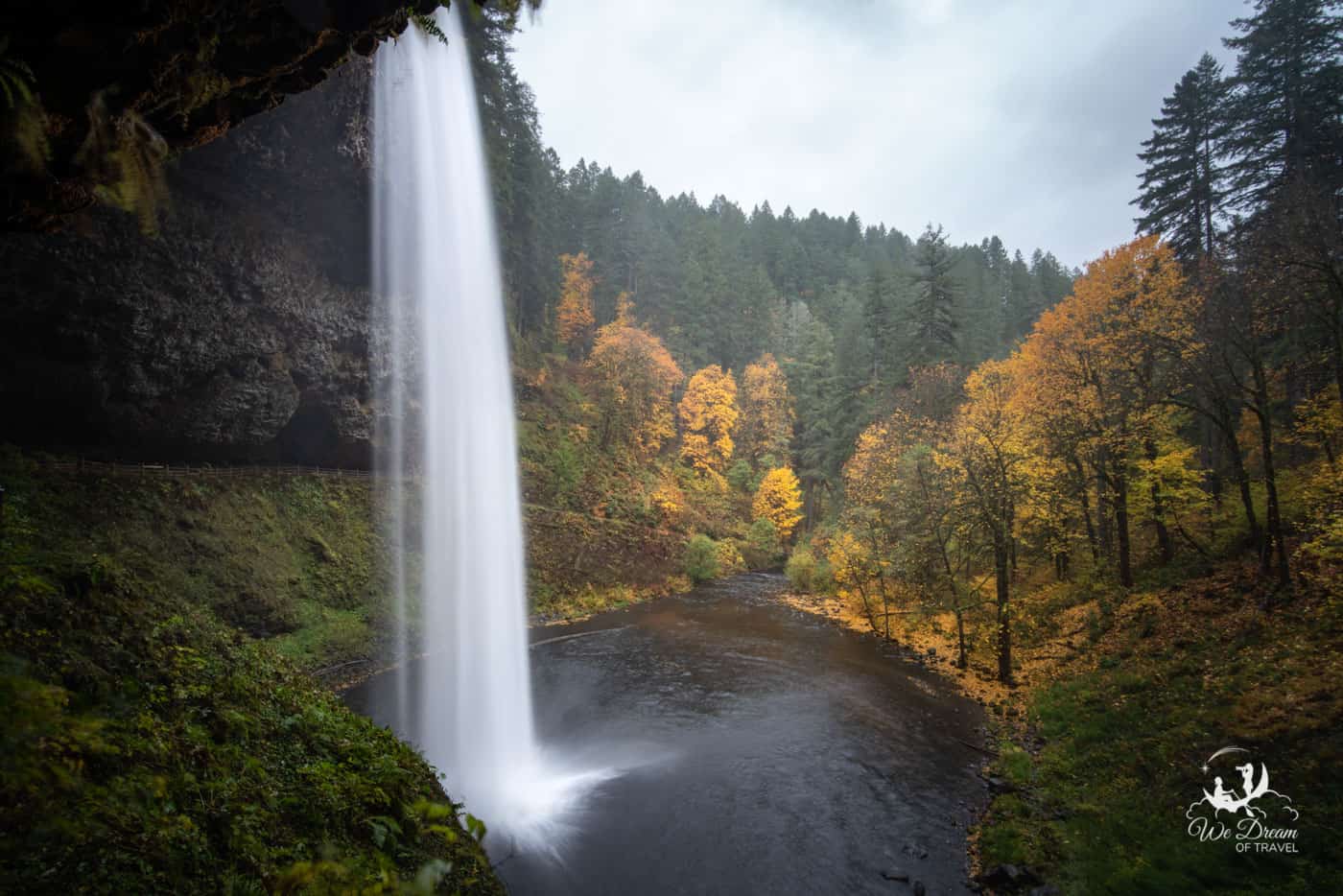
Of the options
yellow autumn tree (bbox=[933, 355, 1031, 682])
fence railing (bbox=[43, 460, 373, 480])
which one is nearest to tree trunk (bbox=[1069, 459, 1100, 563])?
yellow autumn tree (bbox=[933, 355, 1031, 682])

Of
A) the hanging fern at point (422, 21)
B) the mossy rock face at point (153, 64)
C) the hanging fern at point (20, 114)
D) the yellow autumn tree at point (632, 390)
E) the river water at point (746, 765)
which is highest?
the yellow autumn tree at point (632, 390)

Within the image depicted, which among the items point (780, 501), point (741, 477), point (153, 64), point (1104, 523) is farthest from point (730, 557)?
point (153, 64)

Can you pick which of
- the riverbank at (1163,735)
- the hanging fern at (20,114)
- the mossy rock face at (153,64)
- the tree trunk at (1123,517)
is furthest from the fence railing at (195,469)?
the tree trunk at (1123,517)

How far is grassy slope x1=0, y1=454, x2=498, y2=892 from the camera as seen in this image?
2652 mm

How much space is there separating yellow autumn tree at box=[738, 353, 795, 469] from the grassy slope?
37.7 metres

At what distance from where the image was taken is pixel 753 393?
145 feet

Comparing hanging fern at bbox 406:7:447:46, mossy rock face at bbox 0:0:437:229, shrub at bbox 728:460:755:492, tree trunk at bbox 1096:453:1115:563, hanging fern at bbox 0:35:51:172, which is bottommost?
tree trunk at bbox 1096:453:1115:563

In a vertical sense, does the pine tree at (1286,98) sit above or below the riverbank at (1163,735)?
above

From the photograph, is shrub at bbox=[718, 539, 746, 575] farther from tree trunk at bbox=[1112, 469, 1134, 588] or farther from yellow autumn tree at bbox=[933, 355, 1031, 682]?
tree trunk at bbox=[1112, 469, 1134, 588]

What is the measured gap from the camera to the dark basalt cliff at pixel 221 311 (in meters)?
13.9

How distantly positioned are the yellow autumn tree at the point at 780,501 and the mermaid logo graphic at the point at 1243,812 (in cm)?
2883

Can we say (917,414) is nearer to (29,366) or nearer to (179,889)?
(179,889)

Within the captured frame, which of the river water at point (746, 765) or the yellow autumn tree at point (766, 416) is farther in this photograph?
the yellow autumn tree at point (766, 416)

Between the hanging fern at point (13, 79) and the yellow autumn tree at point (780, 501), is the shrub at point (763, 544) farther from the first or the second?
the hanging fern at point (13, 79)
